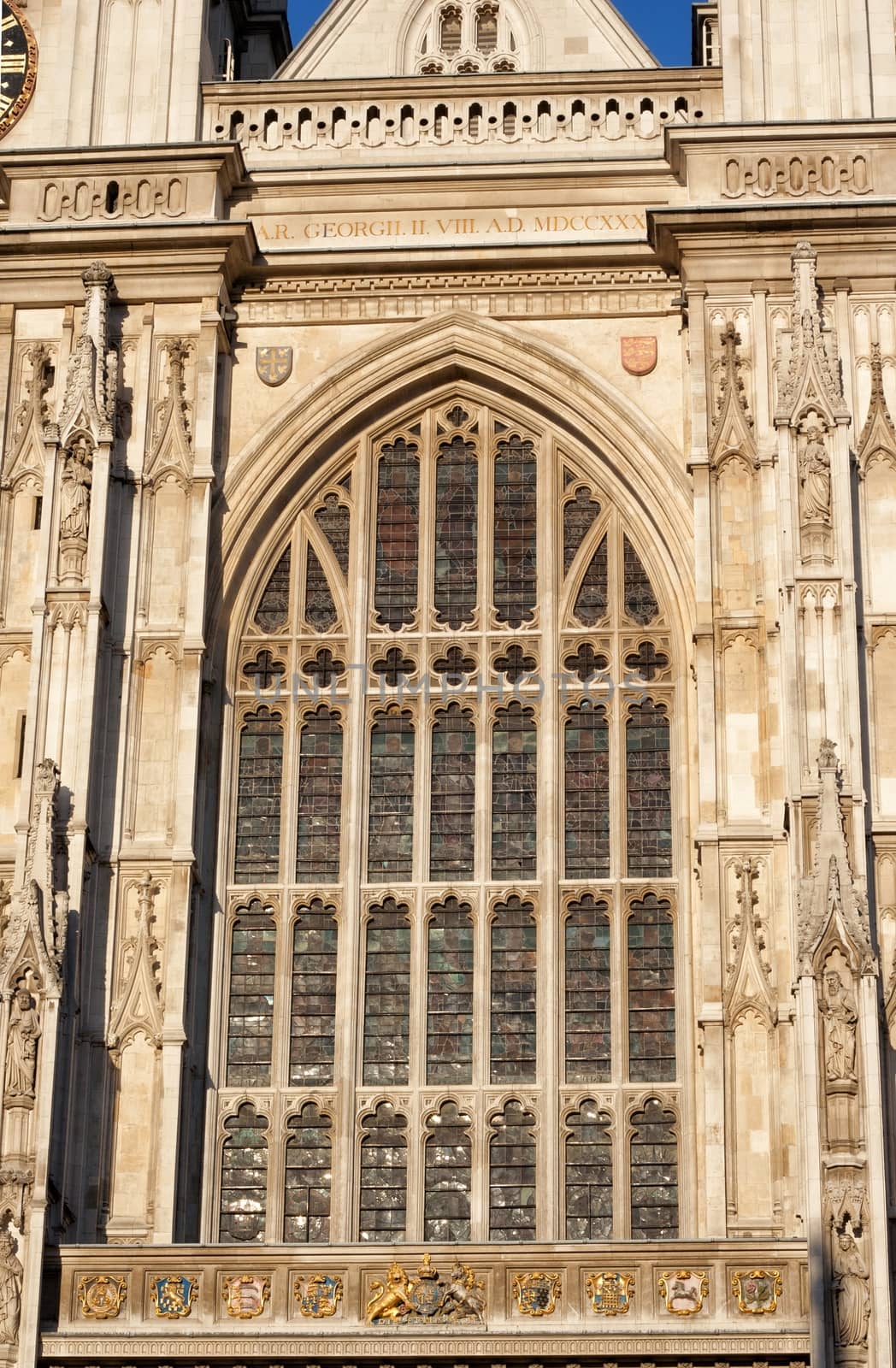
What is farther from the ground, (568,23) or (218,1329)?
(568,23)

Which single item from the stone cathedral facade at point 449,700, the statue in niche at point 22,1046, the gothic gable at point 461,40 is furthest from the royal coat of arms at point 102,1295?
the gothic gable at point 461,40

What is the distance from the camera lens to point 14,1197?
23.3 meters

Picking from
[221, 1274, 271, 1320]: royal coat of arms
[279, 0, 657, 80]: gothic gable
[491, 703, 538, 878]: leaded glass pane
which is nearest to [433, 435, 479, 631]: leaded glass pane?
[491, 703, 538, 878]: leaded glass pane

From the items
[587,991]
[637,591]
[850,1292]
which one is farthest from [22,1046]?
[637,591]

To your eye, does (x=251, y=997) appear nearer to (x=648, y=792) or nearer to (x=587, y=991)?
(x=587, y=991)

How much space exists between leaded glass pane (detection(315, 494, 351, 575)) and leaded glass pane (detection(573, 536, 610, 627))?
216 cm

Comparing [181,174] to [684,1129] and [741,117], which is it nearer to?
[741,117]

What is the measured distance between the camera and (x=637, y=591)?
1086 inches

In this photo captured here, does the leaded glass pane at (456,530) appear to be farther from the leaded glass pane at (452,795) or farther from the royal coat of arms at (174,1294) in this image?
the royal coat of arms at (174,1294)

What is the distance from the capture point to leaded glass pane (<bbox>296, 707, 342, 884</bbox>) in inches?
A: 1049

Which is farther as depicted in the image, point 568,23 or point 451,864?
point 568,23

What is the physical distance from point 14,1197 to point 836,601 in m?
8.20

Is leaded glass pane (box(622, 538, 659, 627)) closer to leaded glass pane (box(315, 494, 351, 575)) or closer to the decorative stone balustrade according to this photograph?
leaded glass pane (box(315, 494, 351, 575))

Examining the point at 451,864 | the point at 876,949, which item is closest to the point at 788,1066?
the point at 876,949
